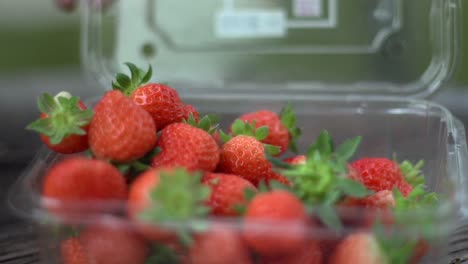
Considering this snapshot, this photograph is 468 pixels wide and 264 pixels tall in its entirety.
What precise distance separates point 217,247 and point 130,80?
30 centimetres

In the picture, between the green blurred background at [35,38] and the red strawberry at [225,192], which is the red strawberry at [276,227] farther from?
the green blurred background at [35,38]

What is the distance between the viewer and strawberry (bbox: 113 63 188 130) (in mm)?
781

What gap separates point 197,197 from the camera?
1.88 ft

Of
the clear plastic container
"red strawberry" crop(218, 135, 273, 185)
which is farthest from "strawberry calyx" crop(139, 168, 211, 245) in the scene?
the clear plastic container

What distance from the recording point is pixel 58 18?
7.27 feet

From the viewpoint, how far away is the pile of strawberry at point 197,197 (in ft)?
1.85

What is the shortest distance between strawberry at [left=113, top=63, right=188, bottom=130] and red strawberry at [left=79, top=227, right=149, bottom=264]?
8.3 inches

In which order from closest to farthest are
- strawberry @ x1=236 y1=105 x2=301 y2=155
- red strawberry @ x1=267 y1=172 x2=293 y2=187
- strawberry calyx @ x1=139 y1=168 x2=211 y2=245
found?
1. strawberry calyx @ x1=139 y1=168 x2=211 y2=245
2. red strawberry @ x1=267 y1=172 x2=293 y2=187
3. strawberry @ x1=236 y1=105 x2=301 y2=155

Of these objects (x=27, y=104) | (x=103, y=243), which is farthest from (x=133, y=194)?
(x=27, y=104)

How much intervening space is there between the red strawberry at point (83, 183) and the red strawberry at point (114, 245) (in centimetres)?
3

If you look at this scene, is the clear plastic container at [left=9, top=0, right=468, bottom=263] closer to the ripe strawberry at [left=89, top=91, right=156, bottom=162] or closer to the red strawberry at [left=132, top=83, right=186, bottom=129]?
the red strawberry at [left=132, top=83, right=186, bottom=129]

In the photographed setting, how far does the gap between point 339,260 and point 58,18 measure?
1.78 meters

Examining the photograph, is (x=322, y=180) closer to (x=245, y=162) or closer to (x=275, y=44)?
(x=245, y=162)

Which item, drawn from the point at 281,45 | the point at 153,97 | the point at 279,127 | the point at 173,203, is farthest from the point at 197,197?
the point at 281,45
